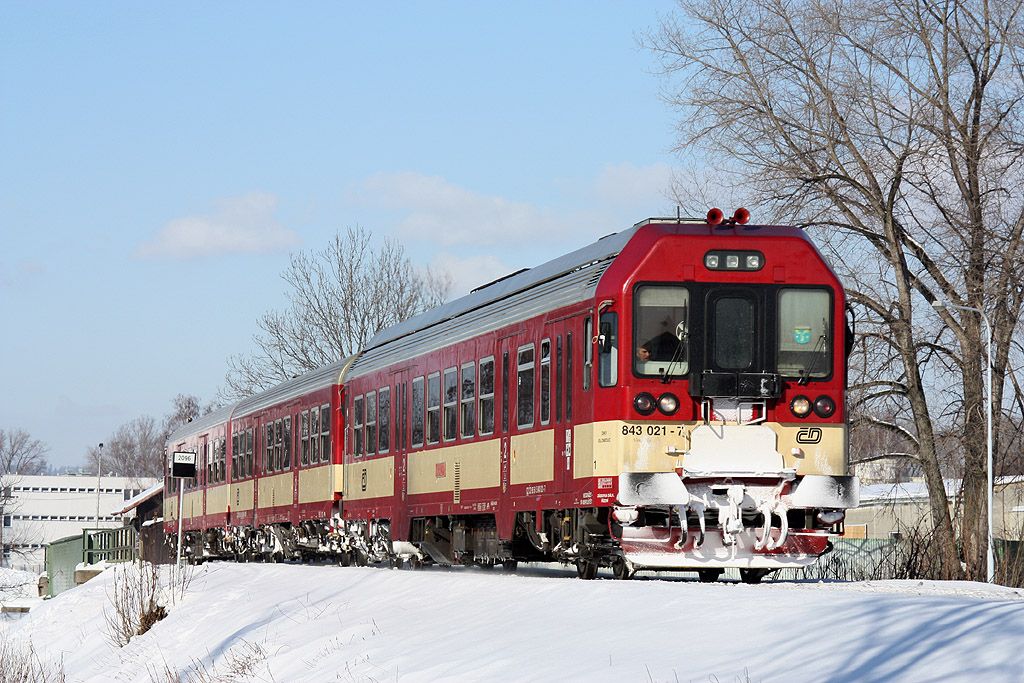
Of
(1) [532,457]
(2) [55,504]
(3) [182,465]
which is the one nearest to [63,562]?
(3) [182,465]

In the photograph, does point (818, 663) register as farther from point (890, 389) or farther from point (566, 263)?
point (890, 389)

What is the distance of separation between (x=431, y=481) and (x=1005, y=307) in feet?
37.8

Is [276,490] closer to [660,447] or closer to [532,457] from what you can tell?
[532,457]

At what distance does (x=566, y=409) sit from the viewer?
15.9 meters

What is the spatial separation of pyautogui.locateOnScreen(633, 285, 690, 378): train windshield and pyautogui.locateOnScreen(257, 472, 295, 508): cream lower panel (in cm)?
1413

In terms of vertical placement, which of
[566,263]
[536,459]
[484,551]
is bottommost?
[484,551]

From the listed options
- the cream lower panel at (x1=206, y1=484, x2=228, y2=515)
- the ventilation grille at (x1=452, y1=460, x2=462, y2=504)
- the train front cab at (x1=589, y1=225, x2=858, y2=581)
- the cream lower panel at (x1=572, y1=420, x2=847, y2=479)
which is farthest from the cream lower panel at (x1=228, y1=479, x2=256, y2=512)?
the train front cab at (x1=589, y1=225, x2=858, y2=581)

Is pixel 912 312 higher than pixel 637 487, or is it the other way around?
pixel 912 312

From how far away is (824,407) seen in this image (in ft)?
50.0

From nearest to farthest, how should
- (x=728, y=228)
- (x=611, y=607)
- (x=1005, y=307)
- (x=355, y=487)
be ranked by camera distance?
(x=611, y=607) < (x=728, y=228) < (x=355, y=487) < (x=1005, y=307)

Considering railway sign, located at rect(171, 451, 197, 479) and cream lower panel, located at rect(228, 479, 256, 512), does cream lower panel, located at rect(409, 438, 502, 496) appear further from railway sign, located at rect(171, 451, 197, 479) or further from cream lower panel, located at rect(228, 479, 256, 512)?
cream lower panel, located at rect(228, 479, 256, 512)

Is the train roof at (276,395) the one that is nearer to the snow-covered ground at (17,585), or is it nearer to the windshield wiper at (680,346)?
the windshield wiper at (680,346)

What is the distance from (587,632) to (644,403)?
13.5 feet

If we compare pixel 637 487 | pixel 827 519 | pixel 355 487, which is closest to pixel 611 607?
pixel 637 487
